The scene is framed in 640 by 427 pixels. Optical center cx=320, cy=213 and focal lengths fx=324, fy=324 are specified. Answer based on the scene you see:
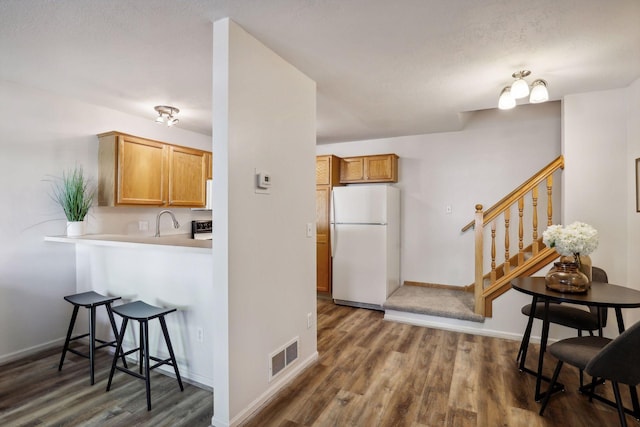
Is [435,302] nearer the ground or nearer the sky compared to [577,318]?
nearer the ground

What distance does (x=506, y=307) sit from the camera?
3.28 meters

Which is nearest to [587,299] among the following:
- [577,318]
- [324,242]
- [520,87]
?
[577,318]

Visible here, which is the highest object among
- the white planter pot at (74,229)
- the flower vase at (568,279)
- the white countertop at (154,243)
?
the white planter pot at (74,229)

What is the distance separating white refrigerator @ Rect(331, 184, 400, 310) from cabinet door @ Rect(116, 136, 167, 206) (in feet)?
7.13

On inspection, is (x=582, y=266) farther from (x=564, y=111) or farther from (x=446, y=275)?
(x=446, y=275)

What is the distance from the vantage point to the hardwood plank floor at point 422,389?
2.00m

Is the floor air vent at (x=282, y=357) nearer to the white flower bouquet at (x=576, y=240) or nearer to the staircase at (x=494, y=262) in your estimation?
the staircase at (x=494, y=262)

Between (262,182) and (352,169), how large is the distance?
2896mm

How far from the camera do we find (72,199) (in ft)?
10.1

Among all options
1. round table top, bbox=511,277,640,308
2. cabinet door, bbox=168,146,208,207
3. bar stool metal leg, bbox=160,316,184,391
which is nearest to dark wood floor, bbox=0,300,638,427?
bar stool metal leg, bbox=160,316,184,391

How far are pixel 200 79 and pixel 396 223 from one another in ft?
10.2

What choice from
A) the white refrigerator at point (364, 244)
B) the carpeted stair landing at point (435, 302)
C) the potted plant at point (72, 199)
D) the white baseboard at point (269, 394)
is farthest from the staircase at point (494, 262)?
the potted plant at point (72, 199)

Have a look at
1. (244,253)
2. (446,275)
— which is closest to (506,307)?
(446,275)

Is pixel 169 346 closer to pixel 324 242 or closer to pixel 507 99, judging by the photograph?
pixel 324 242
